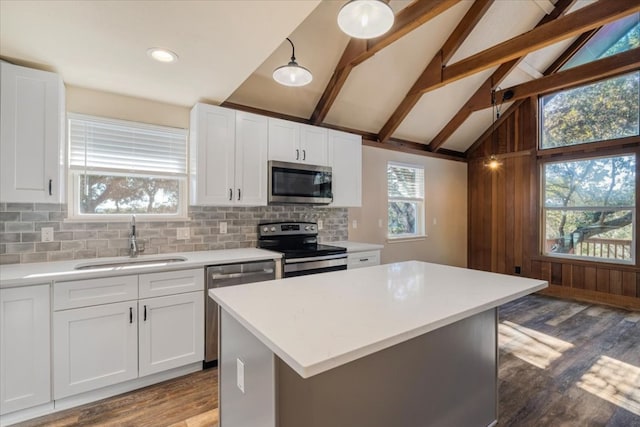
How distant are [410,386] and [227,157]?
95.9 inches

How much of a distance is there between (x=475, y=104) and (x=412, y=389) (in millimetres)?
4725

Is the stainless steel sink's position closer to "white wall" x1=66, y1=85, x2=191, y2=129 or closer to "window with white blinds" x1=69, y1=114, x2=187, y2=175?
"window with white blinds" x1=69, y1=114, x2=187, y2=175

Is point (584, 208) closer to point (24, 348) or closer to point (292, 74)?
point (292, 74)

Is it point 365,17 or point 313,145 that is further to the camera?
point 313,145

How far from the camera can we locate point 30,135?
2.18m

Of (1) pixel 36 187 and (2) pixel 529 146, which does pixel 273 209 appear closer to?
(1) pixel 36 187

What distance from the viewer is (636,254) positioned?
4219mm

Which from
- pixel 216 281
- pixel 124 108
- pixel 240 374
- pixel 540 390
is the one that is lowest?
pixel 540 390

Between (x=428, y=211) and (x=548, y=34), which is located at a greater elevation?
(x=548, y=34)

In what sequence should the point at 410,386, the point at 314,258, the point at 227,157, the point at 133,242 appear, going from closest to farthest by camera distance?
1. the point at 410,386
2. the point at 133,242
3. the point at 227,157
4. the point at 314,258

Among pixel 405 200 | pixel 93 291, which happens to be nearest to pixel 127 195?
pixel 93 291

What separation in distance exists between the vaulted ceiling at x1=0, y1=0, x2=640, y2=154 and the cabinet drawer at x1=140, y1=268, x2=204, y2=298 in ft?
5.11

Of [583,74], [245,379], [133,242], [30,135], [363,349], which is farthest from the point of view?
[583,74]

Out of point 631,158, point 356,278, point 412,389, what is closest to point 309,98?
point 356,278
